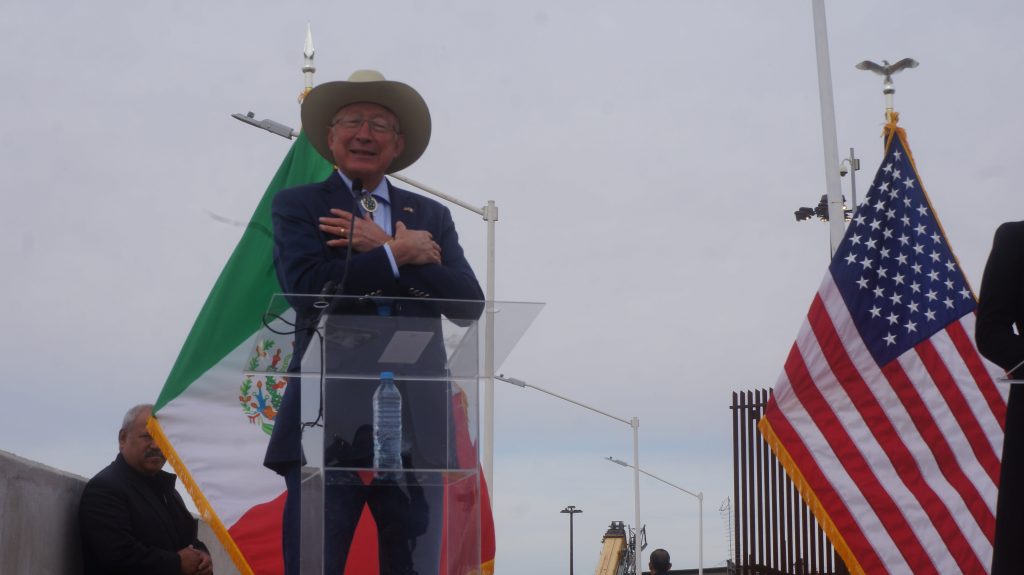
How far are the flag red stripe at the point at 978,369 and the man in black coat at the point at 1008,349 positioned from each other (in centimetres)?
286

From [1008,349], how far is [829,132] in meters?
5.89

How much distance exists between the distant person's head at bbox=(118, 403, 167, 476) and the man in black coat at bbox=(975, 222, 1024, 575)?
395 cm

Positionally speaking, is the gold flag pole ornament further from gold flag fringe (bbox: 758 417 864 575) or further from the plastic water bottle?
the plastic water bottle

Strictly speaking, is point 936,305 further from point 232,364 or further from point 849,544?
point 232,364

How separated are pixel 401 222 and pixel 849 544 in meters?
3.75

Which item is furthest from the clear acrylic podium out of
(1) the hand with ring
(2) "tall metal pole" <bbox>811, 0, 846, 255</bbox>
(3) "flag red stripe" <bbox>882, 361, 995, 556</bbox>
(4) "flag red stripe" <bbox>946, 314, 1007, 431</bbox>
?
(2) "tall metal pole" <bbox>811, 0, 846, 255</bbox>

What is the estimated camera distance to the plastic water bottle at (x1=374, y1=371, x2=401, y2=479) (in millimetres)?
3959

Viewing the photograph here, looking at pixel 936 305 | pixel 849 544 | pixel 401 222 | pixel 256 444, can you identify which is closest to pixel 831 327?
pixel 936 305

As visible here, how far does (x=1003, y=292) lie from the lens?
4.52 metres

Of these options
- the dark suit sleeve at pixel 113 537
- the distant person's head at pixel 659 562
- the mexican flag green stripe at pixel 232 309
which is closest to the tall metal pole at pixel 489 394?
the distant person's head at pixel 659 562

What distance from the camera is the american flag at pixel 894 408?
709cm

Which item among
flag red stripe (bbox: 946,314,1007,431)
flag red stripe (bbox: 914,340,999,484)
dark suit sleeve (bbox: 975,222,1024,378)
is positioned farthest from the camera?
flag red stripe (bbox: 946,314,1007,431)

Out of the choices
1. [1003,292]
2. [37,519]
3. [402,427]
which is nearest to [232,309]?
[37,519]

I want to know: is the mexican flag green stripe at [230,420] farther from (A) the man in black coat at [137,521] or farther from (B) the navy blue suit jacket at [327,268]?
(B) the navy blue suit jacket at [327,268]
